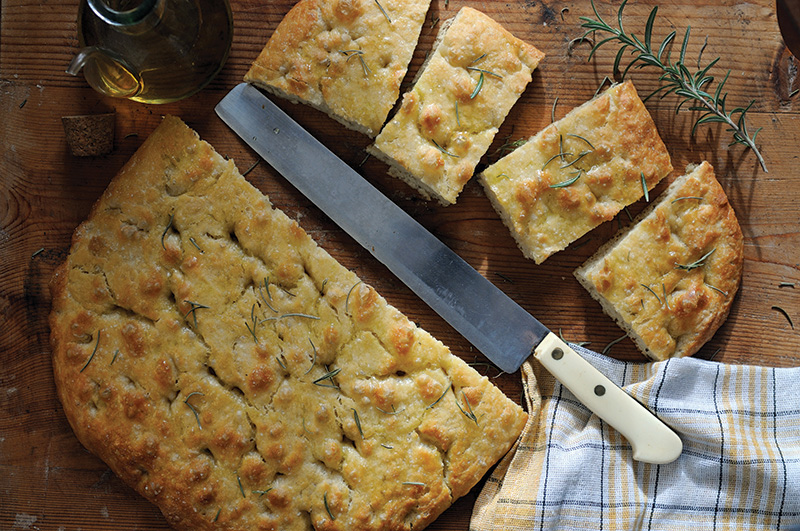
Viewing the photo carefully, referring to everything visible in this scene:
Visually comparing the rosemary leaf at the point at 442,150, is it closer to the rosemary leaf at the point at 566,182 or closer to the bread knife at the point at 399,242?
the bread knife at the point at 399,242

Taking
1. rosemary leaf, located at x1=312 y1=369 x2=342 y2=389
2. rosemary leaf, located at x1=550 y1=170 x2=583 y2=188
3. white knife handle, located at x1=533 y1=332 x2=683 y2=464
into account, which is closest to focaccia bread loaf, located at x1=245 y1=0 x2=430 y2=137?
rosemary leaf, located at x1=550 y1=170 x2=583 y2=188

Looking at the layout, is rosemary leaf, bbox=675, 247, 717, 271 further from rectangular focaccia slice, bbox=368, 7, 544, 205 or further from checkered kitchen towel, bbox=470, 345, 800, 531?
rectangular focaccia slice, bbox=368, 7, 544, 205

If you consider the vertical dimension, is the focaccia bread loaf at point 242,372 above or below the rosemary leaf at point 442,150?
below

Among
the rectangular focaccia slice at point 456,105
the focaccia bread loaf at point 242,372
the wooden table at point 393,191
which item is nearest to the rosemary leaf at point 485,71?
the rectangular focaccia slice at point 456,105

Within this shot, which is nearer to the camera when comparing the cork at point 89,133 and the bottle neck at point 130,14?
the bottle neck at point 130,14

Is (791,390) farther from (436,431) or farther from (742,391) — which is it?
(436,431)

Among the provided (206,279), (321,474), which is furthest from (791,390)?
(206,279)

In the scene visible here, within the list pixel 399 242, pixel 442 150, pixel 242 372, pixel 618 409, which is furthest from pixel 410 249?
pixel 618 409
